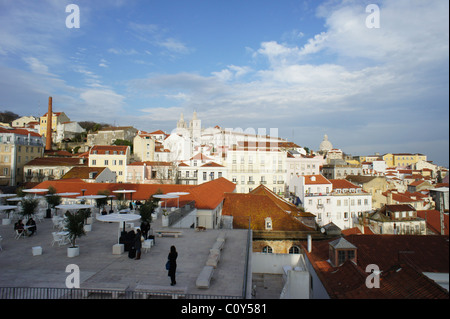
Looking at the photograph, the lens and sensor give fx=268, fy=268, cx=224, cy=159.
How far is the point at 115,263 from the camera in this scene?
1011 cm

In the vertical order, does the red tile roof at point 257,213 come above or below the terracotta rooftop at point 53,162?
below

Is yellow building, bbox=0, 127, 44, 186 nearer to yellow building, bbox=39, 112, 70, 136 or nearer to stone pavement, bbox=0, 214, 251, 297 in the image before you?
yellow building, bbox=39, 112, 70, 136

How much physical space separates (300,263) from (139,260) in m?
12.9

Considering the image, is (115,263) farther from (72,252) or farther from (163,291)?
(163,291)

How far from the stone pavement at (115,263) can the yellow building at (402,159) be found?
11115 cm

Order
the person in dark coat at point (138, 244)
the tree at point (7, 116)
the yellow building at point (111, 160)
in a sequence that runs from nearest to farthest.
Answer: the person in dark coat at point (138, 244), the yellow building at point (111, 160), the tree at point (7, 116)

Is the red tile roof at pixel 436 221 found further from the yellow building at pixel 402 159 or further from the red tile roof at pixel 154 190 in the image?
the yellow building at pixel 402 159

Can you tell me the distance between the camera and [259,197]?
28.7 metres

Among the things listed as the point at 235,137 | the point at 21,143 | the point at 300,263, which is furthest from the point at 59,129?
the point at 300,263

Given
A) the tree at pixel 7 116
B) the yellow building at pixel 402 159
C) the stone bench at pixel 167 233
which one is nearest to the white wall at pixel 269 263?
the stone bench at pixel 167 233

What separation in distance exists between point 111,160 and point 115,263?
167 ft

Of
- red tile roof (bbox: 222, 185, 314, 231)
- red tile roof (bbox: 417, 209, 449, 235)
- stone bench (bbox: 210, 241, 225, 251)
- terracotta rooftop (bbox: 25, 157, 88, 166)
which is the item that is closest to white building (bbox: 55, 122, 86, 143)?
terracotta rooftop (bbox: 25, 157, 88, 166)

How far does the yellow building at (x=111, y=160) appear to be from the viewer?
5644 cm
